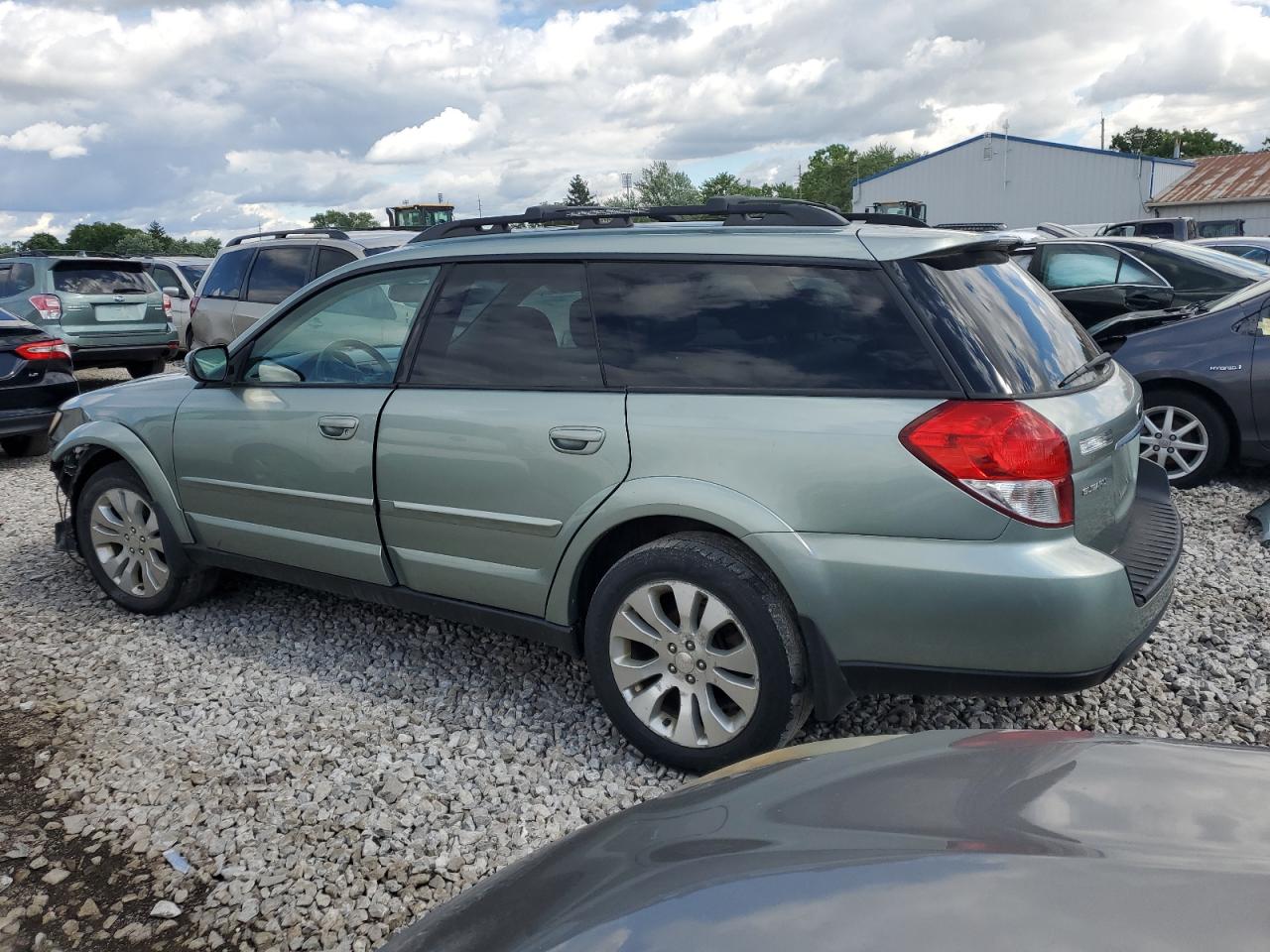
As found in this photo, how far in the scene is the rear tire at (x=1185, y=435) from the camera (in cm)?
619

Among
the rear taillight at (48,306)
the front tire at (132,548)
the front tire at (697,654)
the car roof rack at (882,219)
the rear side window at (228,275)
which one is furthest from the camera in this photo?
the rear taillight at (48,306)

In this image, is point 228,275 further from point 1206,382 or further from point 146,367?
point 1206,382

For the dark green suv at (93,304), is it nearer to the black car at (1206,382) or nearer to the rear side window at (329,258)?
the rear side window at (329,258)

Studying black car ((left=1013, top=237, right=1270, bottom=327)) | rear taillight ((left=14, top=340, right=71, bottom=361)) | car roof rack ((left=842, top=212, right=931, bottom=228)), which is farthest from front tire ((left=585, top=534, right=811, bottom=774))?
rear taillight ((left=14, top=340, right=71, bottom=361))

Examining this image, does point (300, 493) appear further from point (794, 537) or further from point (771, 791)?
point (771, 791)

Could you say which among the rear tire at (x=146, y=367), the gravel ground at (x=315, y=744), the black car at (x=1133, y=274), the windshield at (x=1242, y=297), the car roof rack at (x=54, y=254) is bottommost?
the gravel ground at (x=315, y=744)

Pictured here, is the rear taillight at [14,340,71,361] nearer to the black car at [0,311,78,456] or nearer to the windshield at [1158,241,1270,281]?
the black car at [0,311,78,456]

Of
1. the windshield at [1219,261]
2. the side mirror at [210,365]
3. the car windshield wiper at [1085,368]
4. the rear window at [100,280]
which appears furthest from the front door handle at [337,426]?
the rear window at [100,280]

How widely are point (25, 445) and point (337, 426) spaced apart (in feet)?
23.3

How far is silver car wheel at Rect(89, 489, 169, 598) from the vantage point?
4.65 metres

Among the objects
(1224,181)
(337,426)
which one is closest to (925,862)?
(337,426)

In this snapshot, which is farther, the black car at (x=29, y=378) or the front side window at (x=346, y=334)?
the black car at (x=29, y=378)

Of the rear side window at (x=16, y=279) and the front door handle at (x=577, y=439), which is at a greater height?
the rear side window at (x=16, y=279)

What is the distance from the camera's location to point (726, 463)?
9.65ft
